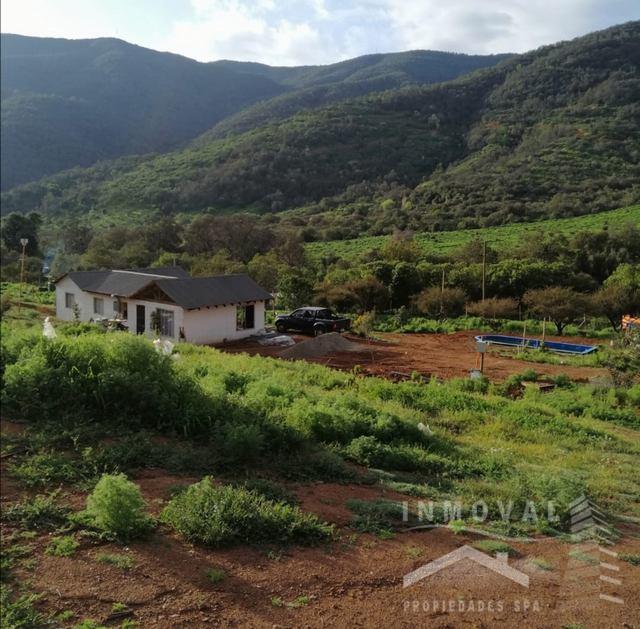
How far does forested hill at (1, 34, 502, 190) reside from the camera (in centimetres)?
8756

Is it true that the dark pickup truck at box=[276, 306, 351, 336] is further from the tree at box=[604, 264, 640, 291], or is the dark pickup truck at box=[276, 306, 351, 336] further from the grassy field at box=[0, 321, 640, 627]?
the tree at box=[604, 264, 640, 291]

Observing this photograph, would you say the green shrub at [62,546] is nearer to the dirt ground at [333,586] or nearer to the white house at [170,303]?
the dirt ground at [333,586]

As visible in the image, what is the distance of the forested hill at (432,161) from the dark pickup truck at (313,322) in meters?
31.9

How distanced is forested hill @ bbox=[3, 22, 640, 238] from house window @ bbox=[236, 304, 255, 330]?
33.1 m

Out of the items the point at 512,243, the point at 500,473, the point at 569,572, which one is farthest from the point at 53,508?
the point at 512,243

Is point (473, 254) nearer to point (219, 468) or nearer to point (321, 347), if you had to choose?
point (321, 347)

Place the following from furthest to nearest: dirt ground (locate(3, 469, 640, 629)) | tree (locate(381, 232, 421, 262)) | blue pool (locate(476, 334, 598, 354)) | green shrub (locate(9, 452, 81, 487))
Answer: tree (locate(381, 232, 421, 262)) → blue pool (locate(476, 334, 598, 354)) → green shrub (locate(9, 452, 81, 487)) → dirt ground (locate(3, 469, 640, 629))

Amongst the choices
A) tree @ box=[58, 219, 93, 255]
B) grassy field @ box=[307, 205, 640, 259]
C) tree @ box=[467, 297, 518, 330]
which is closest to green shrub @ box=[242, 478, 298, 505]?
tree @ box=[467, 297, 518, 330]

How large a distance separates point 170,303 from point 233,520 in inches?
659

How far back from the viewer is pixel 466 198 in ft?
203

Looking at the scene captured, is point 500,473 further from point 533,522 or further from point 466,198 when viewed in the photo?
point 466,198

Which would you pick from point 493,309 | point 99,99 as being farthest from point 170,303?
point 99,99

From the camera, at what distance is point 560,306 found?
27188 millimetres

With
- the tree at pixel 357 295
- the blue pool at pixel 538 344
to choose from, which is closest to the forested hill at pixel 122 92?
the tree at pixel 357 295
